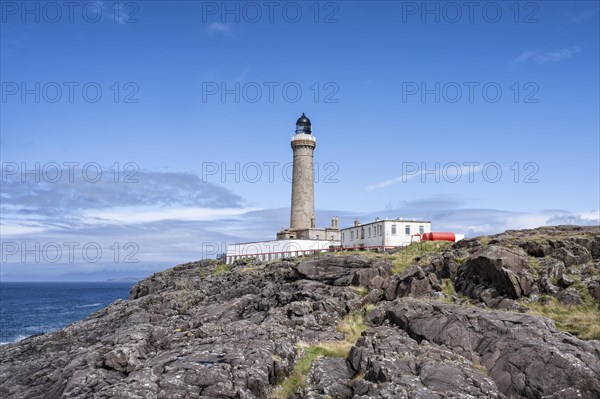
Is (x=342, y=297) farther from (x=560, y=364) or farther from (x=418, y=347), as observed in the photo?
(x=560, y=364)

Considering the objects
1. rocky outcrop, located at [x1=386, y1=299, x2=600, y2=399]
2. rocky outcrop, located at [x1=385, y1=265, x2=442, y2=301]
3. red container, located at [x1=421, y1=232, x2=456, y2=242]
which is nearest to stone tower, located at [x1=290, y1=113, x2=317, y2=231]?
red container, located at [x1=421, y1=232, x2=456, y2=242]

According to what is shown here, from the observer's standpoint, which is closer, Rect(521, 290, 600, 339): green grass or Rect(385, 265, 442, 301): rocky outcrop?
Rect(521, 290, 600, 339): green grass

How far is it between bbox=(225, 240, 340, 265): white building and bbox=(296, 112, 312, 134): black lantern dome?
21.5 metres

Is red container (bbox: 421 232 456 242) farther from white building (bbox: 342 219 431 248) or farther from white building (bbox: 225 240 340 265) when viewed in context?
white building (bbox: 225 240 340 265)

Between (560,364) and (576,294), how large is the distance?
45.5 ft

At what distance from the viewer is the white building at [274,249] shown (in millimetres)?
73000

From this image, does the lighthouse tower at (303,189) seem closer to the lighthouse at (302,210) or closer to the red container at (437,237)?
the lighthouse at (302,210)

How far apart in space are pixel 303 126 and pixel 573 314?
64.0m

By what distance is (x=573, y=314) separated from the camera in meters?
31.1

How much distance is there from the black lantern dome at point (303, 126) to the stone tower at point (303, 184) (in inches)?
71.2

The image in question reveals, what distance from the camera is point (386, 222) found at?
62.8 m

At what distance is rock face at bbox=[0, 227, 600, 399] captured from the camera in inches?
853

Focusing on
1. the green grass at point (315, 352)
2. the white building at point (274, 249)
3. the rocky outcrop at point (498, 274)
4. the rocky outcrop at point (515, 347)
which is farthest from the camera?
the white building at point (274, 249)

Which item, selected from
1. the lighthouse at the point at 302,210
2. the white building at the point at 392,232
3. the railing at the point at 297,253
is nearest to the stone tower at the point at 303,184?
the lighthouse at the point at 302,210
